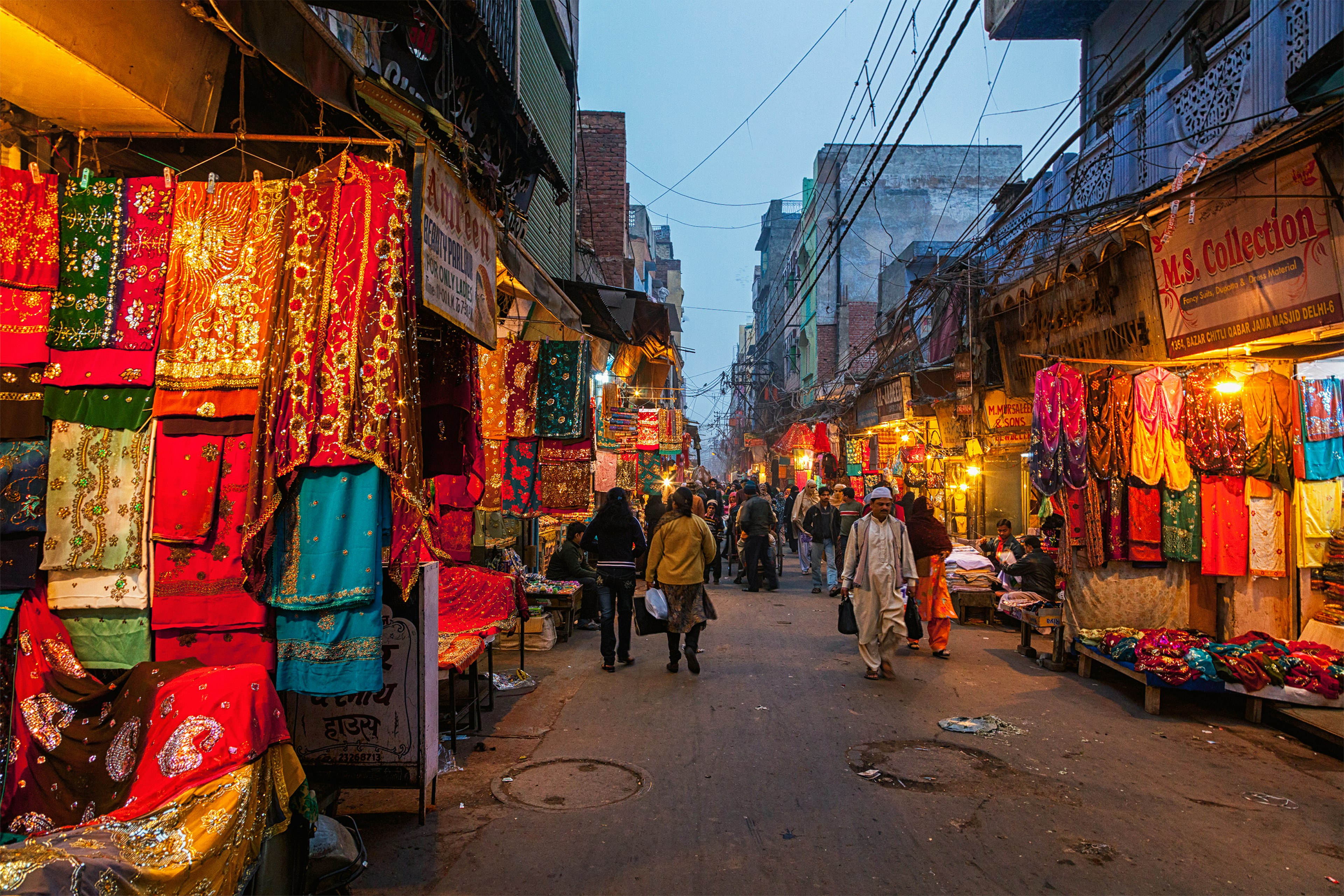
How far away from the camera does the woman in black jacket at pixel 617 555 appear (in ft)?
27.4

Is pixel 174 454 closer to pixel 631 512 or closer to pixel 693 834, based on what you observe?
pixel 693 834

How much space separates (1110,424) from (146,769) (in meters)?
7.96

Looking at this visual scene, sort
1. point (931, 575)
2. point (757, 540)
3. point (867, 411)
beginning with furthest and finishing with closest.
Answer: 1. point (867, 411)
2. point (757, 540)
3. point (931, 575)

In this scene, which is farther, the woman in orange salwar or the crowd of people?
the woman in orange salwar

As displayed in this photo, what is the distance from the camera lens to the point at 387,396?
3359mm

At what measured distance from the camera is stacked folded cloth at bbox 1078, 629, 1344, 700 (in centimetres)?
605

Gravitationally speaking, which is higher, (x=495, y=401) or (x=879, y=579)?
(x=495, y=401)

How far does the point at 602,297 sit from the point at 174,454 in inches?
307

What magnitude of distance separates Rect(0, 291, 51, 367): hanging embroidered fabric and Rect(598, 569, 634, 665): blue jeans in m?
5.69

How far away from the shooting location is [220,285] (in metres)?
3.44

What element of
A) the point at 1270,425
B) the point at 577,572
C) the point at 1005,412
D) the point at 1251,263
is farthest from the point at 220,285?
the point at 1005,412

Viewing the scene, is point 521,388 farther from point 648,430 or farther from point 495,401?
point 648,430

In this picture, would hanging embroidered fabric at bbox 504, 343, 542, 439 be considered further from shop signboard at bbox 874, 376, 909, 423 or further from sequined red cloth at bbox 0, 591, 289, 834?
shop signboard at bbox 874, 376, 909, 423

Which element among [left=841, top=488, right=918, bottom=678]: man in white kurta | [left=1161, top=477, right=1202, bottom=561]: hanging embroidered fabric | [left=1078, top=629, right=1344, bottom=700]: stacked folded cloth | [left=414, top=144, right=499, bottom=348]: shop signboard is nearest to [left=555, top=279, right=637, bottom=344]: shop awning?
[left=841, top=488, right=918, bottom=678]: man in white kurta
